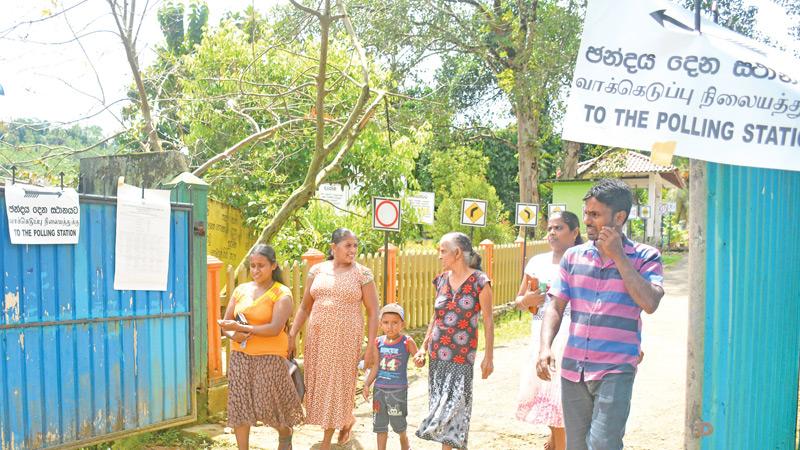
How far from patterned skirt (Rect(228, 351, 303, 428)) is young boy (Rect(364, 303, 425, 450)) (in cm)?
66

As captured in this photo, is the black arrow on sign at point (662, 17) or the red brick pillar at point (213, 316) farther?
the red brick pillar at point (213, 316)

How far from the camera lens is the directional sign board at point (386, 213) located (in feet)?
28.4

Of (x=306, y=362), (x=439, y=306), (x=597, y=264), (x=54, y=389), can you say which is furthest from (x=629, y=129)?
(x=54, y=389)

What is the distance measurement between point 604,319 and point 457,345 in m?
1.66

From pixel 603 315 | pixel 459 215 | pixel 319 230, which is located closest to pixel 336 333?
pixel 603 315

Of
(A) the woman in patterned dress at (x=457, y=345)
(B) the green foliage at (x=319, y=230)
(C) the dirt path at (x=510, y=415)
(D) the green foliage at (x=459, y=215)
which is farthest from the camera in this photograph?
(D) the green foliage at (x=459, y=215)

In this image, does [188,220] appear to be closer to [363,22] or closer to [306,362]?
[306,362]

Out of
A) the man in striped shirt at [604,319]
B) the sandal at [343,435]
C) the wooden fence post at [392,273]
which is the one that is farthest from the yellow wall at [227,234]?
the man in striped shirt at [604,319]

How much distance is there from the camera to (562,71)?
60.3 feet

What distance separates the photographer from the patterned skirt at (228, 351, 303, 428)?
536 cm

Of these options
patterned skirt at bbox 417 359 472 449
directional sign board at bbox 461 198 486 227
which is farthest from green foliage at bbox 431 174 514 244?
patterned skirt at bbox 417 359 472 449

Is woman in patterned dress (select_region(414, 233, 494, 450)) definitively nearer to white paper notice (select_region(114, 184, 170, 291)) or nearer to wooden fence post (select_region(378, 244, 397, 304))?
white paper notice (select_region(114, 184, 170, 291))

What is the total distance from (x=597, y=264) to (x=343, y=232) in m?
2.38

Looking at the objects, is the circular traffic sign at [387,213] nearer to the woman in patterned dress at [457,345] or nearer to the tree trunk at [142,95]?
the tree trunk at [142,95]
